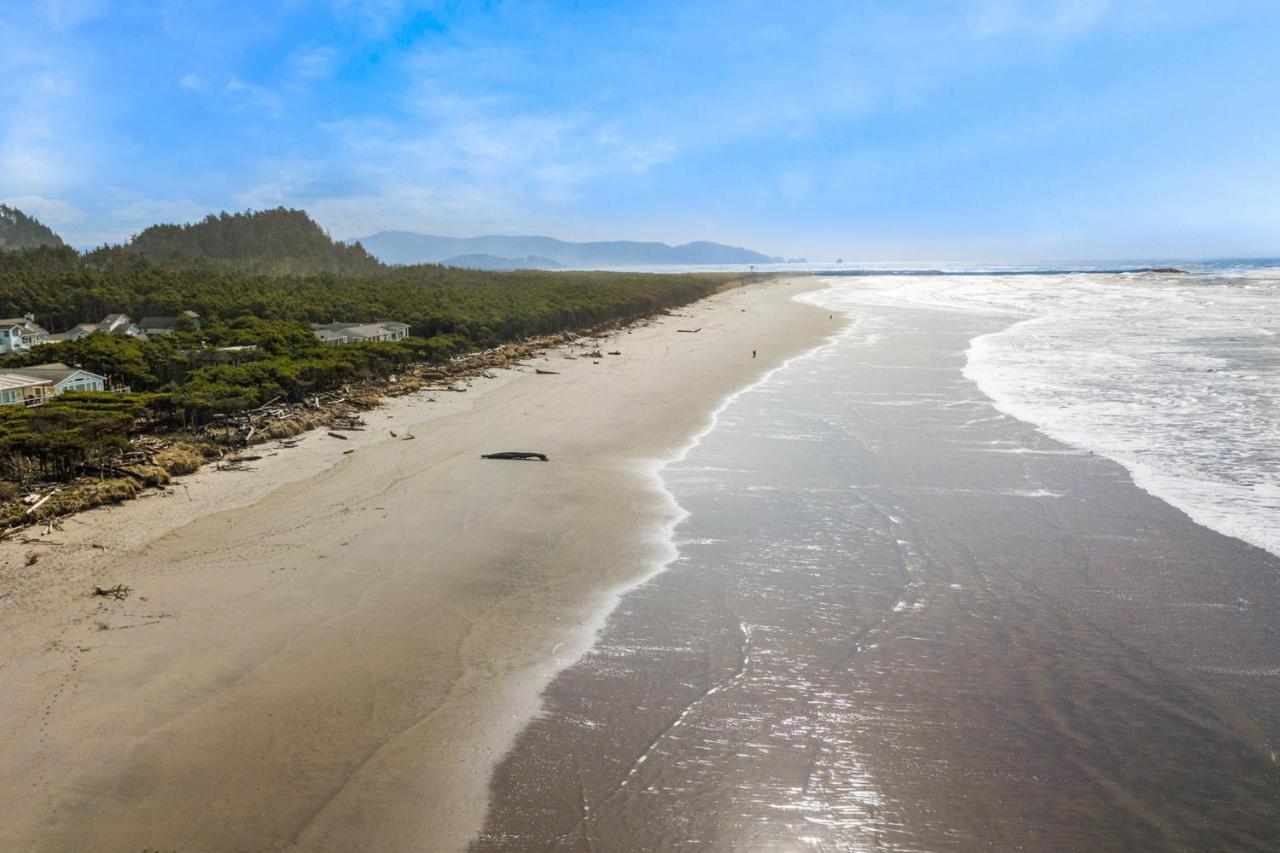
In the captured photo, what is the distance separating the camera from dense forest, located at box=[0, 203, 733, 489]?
11.7 m

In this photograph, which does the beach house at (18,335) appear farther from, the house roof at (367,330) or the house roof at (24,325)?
the house roof at (367,330)

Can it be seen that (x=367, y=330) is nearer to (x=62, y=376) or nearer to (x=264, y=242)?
(x=62, y=376)

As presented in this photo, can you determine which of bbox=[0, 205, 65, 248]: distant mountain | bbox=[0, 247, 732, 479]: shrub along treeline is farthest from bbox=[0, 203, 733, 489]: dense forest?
bbox=[0, 205, 65, 248]: distant mountain

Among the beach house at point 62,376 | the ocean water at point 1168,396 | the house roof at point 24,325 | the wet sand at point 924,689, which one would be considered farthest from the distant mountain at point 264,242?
the wet sand at point 924,689

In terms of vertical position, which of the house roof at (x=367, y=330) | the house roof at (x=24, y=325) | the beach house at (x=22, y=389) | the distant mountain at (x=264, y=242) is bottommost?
the beach house at (x=22, y=389)

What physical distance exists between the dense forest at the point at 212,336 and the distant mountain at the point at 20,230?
69542 mm

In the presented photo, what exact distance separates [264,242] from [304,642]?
119880mm

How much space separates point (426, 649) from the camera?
6180mm

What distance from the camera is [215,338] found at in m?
26.5

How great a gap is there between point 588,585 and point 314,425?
983 centimetres

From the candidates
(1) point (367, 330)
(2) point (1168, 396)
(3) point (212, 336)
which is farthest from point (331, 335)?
(2) point (1168, 396)

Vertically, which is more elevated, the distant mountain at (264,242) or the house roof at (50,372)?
the distant mountain at (264,242)

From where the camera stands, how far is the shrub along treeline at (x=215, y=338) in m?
11.6

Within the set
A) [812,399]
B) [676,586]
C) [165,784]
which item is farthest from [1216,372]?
[165,784]
